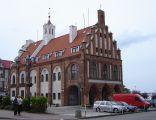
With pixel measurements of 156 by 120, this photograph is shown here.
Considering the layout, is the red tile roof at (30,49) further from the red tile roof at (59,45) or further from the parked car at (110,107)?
the parked car at (110,107)

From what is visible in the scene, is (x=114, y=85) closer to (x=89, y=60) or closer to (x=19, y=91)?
(x=89, y=60)

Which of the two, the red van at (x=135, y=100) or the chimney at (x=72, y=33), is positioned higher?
the chimney at (x=72, y=33)

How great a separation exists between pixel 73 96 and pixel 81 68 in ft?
25.2

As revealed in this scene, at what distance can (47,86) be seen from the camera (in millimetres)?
68938

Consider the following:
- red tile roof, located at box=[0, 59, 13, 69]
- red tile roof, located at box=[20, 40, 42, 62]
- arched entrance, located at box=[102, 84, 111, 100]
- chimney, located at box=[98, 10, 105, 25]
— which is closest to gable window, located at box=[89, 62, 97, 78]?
arched entrance, located at box=[102, 84, 111, 100]

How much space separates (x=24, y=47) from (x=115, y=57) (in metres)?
29.0

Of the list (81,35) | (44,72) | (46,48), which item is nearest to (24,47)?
(46,48)

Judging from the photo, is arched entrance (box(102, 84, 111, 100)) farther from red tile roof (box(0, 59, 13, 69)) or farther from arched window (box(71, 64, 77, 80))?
red tile roof (box(0, 59, 13, 69))

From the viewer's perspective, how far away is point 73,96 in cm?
6531

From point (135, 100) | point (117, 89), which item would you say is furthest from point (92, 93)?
point (135, 100)

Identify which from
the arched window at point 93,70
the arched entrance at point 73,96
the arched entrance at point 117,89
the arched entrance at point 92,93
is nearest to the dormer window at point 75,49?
the arched window at point 93,70

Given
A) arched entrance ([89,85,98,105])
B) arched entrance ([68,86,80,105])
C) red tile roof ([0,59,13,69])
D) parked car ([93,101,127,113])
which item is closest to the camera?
parked car ([93,101,127,113])

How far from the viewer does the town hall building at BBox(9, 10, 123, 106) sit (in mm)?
60781

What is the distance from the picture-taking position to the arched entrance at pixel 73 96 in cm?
6431
